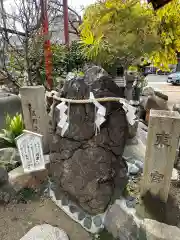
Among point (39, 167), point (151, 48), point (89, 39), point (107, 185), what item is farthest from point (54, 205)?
point (151, 48)

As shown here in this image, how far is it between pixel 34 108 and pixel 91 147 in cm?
130

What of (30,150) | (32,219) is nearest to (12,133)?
(30,150)

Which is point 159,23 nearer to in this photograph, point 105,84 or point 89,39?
point 89,39

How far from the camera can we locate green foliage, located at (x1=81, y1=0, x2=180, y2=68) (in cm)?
477

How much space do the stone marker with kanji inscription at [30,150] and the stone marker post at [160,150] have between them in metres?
1.41

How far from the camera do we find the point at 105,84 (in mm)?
2080

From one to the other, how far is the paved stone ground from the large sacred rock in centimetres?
28

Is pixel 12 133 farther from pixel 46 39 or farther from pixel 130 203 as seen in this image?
pixel 46 39

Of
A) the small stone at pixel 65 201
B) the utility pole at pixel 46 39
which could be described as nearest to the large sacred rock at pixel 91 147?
the small stone at pixel 65 201

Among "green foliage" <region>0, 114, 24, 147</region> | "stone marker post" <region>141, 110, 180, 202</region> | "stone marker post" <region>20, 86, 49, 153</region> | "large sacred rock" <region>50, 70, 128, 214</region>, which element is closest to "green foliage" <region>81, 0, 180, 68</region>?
"stone marker post" <region>20, 86, 49, 153</region>

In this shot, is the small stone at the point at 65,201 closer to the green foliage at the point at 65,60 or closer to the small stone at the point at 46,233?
the small stone at the point at 46,233

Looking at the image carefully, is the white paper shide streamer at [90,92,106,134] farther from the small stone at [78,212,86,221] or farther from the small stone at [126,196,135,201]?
the small stone at [78,212,86,221]

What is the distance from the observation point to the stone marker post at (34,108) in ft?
9.45

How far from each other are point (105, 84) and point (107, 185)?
1.21m
